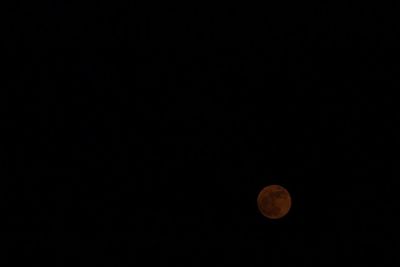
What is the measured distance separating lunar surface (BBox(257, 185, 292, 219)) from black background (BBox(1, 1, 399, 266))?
4.8 inches

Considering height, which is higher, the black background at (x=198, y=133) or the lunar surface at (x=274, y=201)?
the black background at (x=198, y=133)

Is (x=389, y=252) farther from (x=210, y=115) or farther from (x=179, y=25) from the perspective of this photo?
A: (x=179, y=25)

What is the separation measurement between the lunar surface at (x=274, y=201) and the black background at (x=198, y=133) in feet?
0.40

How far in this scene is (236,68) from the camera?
433 cm

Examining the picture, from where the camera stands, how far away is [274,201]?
4512mm

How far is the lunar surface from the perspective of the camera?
14.3 ft

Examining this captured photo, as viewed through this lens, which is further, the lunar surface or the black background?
the lunar surface

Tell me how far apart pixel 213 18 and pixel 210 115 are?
1116 millimetres

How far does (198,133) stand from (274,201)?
1.26 metres

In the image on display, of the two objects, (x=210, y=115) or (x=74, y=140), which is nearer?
(x=74, y=140)

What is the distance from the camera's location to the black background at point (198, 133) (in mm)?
4035

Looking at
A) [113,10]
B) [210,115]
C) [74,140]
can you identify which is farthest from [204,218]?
[113,10]

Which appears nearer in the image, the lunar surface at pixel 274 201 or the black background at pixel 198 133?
the black background at pixel 198 133

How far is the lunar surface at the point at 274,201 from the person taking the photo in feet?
14.3
